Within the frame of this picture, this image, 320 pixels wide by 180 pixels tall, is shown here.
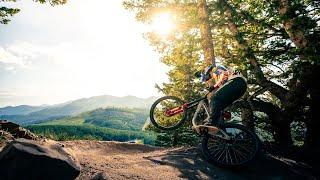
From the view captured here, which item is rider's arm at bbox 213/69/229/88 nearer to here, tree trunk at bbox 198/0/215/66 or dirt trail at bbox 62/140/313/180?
dirt trail at bbox 62/140/313/180

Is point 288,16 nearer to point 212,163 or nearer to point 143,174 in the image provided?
point 212,163

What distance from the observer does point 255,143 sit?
365 inches

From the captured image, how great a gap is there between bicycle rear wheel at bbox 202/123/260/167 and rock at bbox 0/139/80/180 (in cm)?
397

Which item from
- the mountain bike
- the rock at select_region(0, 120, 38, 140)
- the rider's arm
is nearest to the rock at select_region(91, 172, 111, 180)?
the mountain bike

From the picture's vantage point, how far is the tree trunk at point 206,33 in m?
16.5

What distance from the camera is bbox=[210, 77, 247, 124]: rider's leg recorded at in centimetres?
923

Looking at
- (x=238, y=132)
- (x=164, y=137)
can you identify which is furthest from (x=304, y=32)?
(x=164, y=137)

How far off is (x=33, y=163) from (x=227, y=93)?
533 cm

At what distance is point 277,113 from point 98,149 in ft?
34.5

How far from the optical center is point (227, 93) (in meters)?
9.22

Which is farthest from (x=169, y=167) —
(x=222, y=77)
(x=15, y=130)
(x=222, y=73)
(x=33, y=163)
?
(x=15, y=130)

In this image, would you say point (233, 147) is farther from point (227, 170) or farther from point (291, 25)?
point (291, 25)

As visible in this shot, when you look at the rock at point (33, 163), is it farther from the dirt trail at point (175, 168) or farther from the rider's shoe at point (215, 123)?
the rider's shoe at point (215, 123)

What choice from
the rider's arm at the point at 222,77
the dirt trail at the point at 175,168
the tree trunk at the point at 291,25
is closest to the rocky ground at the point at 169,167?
the dirt trail at the point at 175,168
